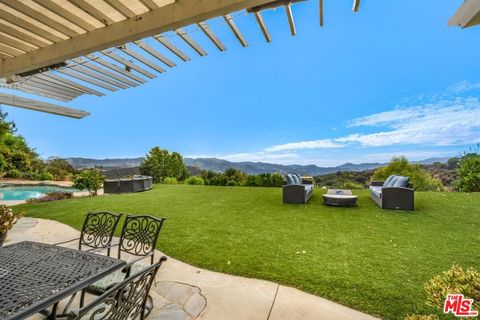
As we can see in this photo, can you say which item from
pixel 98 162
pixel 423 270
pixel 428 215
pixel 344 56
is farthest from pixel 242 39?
Result: pixel 98 162

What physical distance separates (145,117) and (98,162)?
10.4 m

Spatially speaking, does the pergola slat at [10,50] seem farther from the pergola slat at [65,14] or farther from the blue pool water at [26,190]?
the blue pool water at [26,190]

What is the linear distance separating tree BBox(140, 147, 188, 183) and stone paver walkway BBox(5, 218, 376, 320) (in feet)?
40.7

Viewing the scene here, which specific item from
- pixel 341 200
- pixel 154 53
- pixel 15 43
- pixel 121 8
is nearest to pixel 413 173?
pixel 341 200

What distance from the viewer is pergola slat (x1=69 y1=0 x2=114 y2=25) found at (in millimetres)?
1873

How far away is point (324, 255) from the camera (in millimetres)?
3381

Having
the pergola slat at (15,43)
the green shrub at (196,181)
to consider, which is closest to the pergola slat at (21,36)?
the pergola slat at (15,43)

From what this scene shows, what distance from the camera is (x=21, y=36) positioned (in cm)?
236

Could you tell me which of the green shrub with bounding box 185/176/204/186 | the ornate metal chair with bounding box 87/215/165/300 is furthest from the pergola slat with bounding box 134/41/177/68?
the green shrub with bounding box 185/176/204/186

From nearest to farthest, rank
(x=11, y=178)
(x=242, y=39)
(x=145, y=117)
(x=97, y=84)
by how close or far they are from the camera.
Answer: (x=242, y=39)
(x=97, y=84)
(x=11, y=178)
(x=145, y=117)

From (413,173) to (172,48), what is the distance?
430 inches

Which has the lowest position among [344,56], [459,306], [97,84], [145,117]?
[459,306]

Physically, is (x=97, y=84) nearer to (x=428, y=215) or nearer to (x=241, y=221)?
(x=241, y=221)

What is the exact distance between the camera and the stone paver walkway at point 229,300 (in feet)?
6.78
